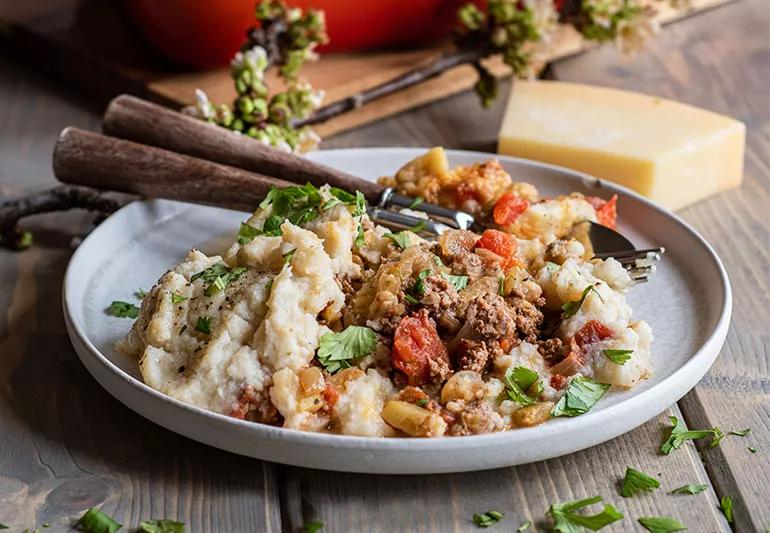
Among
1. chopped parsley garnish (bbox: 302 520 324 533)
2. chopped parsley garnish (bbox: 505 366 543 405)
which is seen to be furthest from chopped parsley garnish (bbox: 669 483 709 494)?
chopped parsley garnish (bbox: 302 520 324 533)

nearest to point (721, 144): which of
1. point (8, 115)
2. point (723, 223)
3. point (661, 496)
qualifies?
point (723, 223)

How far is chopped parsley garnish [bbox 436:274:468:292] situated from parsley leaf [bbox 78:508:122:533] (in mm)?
942

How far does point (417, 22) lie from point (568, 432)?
300 cm

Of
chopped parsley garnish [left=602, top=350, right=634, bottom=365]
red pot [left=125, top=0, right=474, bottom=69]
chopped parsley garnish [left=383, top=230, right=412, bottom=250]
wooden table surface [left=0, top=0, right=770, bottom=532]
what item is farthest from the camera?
red pot [left=125, top=0, right=474, bottom=69]

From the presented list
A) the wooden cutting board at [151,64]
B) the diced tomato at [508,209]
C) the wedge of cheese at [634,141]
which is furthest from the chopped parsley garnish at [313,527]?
the wooden cutting board at [151,64]

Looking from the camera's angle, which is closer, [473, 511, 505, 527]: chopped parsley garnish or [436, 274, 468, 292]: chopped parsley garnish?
[473, 511, 505, 527]: chopped parsley garnish

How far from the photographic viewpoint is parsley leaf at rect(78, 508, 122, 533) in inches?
90.0

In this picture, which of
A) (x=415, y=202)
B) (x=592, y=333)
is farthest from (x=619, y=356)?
(x=415, y=202)

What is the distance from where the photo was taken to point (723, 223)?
3.77m

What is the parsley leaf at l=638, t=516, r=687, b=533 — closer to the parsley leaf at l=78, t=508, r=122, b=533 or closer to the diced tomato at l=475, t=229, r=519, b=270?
the diced tomato at l=475, t=229, r=519, b=270

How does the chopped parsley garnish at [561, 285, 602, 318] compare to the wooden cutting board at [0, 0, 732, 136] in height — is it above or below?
above

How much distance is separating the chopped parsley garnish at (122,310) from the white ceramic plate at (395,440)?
0.03 metres

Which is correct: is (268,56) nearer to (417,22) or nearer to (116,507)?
(417,22)

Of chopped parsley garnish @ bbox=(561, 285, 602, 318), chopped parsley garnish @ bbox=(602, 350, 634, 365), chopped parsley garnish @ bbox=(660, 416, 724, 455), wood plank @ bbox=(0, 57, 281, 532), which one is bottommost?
wood plank @ bbox=(0, 57, 281, 532)
